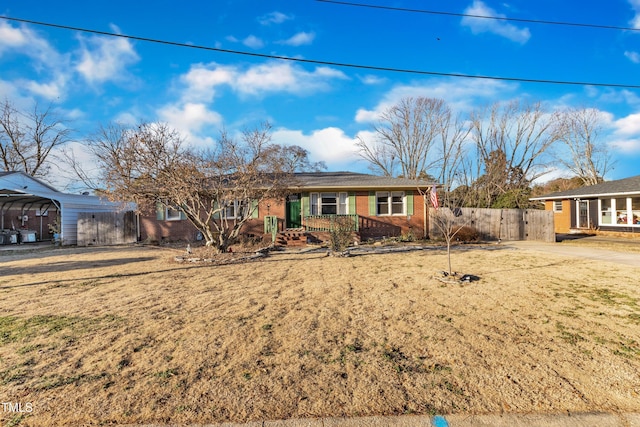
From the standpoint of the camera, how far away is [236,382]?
290 centimetres

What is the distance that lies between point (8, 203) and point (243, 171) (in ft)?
60.9

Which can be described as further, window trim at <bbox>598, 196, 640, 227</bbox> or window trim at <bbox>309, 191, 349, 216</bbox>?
window trim at <bbox>598, 196, 640, 227</bbox>

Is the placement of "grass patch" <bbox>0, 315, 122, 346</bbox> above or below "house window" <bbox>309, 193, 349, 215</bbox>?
below

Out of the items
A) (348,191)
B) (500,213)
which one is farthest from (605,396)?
(500,213)

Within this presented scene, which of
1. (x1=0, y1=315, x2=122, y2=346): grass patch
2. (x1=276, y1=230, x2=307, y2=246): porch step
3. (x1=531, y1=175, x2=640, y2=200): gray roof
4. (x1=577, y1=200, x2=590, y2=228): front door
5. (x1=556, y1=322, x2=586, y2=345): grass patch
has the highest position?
(x1=531, y1=175, x2=640, y2=200): gray roof

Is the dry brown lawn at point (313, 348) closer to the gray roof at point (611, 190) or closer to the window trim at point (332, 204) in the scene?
the window trim at point (332, 204)

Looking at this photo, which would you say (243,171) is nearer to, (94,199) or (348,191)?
(348,191)

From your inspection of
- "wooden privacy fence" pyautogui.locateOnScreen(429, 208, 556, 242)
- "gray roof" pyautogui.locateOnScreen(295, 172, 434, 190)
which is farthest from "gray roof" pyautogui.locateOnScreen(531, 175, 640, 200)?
"gray roof" pyautogui.locateOnScreen(295, 172, 434, 190)

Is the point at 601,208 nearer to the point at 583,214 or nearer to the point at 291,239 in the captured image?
the point at 583,214

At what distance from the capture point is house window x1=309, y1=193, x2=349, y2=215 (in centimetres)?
1722

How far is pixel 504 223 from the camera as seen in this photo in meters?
17.5

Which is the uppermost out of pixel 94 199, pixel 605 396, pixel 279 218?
pixel 94 199

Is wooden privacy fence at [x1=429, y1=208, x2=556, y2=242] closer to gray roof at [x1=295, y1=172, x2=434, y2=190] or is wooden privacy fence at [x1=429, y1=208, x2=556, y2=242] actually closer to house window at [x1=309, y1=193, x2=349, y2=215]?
gray roof at [x1=295, y1=172, x2=434, y2=190]

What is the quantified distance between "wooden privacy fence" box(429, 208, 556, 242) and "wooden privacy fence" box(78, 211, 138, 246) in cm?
1674
